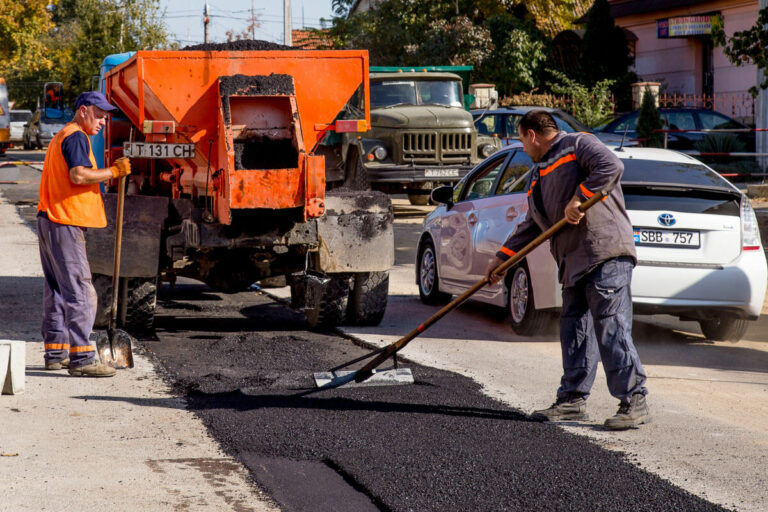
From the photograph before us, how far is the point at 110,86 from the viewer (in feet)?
33.9

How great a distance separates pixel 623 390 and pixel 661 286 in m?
2.74

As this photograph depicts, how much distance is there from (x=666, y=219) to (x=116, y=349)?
170 inches

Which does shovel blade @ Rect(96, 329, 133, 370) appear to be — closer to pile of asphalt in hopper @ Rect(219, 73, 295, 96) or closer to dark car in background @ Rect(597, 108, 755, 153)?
pile of asphalt in hopper @ Rect(219, 73, 295, 96)

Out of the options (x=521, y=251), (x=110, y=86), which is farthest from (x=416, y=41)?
(x=521, y=251)

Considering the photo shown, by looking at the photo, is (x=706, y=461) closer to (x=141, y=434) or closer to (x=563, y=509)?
(x=563, y=509)

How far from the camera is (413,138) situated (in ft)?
63.7

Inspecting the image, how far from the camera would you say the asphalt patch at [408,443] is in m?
4.99

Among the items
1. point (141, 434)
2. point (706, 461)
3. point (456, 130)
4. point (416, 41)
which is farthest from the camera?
point (416, 41)

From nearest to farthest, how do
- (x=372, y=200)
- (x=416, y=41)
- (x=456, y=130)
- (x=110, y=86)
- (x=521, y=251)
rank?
(x=521, y=251)
(x=372, y=200)
(x=110, y=86)
(x=456, y=130)
(x=416, y=41)

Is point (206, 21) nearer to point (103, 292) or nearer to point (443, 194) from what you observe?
point (443, 194)

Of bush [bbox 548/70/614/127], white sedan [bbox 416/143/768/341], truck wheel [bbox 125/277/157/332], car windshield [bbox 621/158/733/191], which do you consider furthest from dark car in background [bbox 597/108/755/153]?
truck wheel [bbox 125/277/157/332]

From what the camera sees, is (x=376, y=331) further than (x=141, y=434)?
Yes

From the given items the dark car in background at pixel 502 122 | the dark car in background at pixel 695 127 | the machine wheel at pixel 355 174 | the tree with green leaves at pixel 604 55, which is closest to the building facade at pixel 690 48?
the tree with green leaves at pixel 604 55

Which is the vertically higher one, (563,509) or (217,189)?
(217,189)
